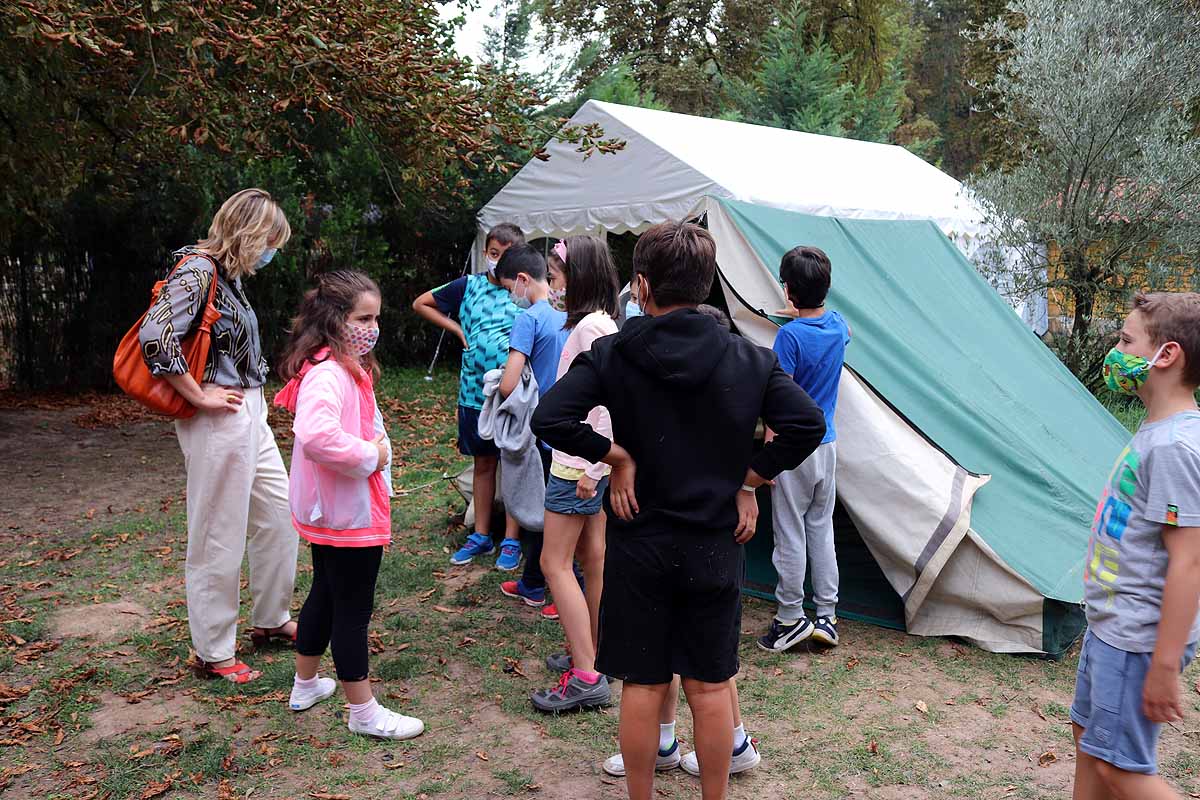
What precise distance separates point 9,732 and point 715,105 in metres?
21.5

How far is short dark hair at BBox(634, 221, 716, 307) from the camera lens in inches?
98.4

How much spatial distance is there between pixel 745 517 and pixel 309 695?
2031 millimetres

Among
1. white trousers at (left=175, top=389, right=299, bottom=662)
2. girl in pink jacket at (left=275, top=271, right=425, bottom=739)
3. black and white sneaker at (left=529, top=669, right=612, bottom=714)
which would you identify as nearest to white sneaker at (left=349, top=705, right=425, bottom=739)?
girl in pink jacket at (left=275, top=271, right=425, bottom=739)

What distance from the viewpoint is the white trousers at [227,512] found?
3625 mm

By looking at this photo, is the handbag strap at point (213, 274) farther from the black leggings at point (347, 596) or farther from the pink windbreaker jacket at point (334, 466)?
the black leggings at point (347, 596)

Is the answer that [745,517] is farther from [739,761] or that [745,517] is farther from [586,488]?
[739,761]

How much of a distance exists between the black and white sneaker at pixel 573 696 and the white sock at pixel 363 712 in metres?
0.64

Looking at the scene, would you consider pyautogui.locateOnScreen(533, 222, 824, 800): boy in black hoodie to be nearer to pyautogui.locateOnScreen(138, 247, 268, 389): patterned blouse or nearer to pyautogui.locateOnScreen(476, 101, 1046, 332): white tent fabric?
pyautogui.locateOnScreen(138, 247, 268, 389): patterned blouse

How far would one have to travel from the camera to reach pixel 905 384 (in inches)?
200

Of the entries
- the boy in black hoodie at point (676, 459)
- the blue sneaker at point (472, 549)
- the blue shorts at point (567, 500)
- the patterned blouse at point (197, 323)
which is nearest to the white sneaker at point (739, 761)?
the boy in black hoodie at point (676, 459)

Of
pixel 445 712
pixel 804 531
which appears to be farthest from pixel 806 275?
pixel 445 712

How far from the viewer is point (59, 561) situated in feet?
17.8

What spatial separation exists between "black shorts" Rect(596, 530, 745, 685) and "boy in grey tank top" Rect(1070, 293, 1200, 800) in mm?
928

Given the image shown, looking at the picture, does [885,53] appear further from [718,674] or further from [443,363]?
[718,674]
